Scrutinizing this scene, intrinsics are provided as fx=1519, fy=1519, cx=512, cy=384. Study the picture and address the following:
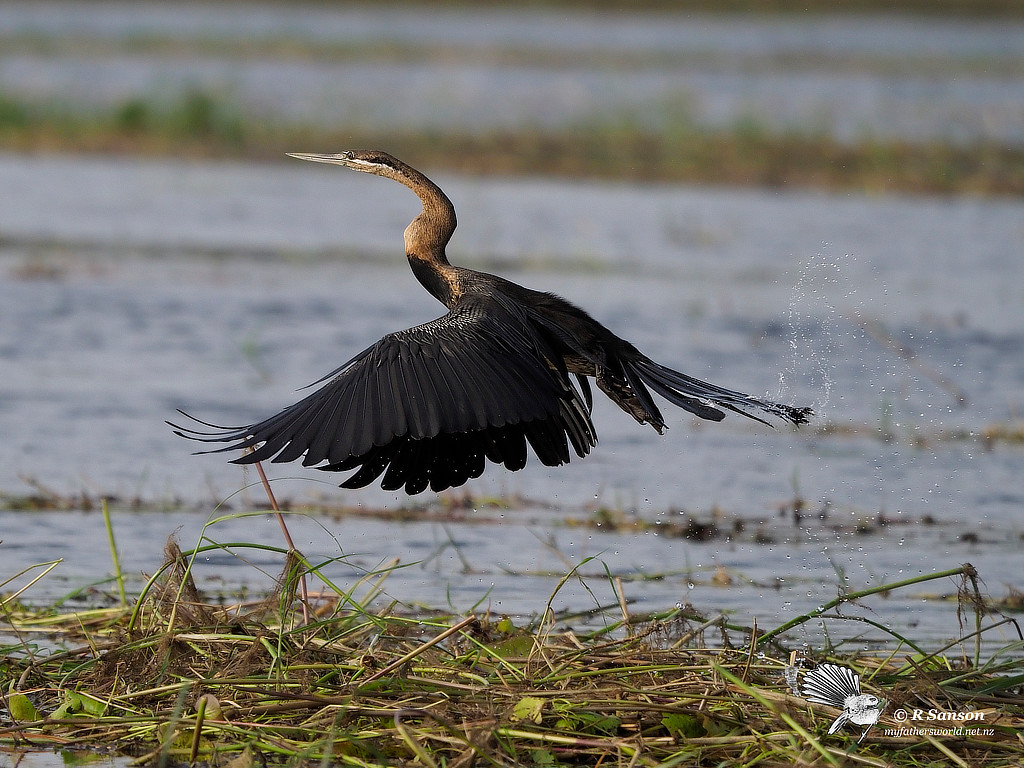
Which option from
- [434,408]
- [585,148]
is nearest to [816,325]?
[434,408]

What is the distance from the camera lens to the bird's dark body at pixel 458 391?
12.8 feet

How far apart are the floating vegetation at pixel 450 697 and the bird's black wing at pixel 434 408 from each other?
34 centimetres

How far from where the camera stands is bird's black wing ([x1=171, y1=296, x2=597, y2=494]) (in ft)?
12.7

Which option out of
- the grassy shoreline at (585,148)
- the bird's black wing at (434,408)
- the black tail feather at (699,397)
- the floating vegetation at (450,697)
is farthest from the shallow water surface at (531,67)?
the floating vegetation at (450,697)

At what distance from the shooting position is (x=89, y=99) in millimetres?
17047

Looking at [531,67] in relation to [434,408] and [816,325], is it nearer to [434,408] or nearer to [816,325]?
[816,325]

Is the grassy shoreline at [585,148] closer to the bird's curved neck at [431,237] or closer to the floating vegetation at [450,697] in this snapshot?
the bird's curved neck at [431,237]

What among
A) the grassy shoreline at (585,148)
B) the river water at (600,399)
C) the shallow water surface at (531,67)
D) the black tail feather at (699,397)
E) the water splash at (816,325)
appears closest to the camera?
the black tail feather at (699,397)

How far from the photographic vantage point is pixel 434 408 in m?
3.97

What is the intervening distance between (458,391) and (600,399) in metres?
4.03

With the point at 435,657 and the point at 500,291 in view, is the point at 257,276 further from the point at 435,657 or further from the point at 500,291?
the point at 435,657

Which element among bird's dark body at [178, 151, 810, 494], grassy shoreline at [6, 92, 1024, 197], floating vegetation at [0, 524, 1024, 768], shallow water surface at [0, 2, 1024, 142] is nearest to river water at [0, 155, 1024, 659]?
grassy shoreline at [6, 92, 1024, 197]

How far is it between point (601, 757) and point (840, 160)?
11668mm

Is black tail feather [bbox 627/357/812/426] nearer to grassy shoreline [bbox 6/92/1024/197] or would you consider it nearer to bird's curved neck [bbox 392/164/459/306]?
bird's curved neck [bbox 392/164/459/306]
